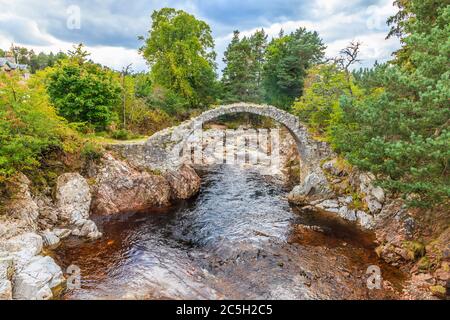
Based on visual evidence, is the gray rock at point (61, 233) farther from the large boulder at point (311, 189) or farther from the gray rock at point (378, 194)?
the gray rock at point (378, 194)

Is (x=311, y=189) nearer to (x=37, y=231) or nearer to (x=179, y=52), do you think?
(x=37, y=231)

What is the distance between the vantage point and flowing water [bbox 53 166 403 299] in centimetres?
951

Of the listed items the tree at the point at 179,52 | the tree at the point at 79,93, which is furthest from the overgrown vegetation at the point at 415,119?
the tree at the point at 179,52

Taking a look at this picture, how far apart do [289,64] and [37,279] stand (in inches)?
1252

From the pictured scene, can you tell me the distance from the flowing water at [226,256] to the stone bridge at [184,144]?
8.65 ft

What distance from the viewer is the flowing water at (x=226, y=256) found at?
9508mm

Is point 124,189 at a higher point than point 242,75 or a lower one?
lower

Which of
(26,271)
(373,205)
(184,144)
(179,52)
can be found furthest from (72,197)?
(179,52)

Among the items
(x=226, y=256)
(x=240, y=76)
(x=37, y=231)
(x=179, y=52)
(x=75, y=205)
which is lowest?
(x=226, y=256)

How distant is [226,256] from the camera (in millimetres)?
11781

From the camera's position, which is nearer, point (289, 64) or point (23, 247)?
point (23, 247)
